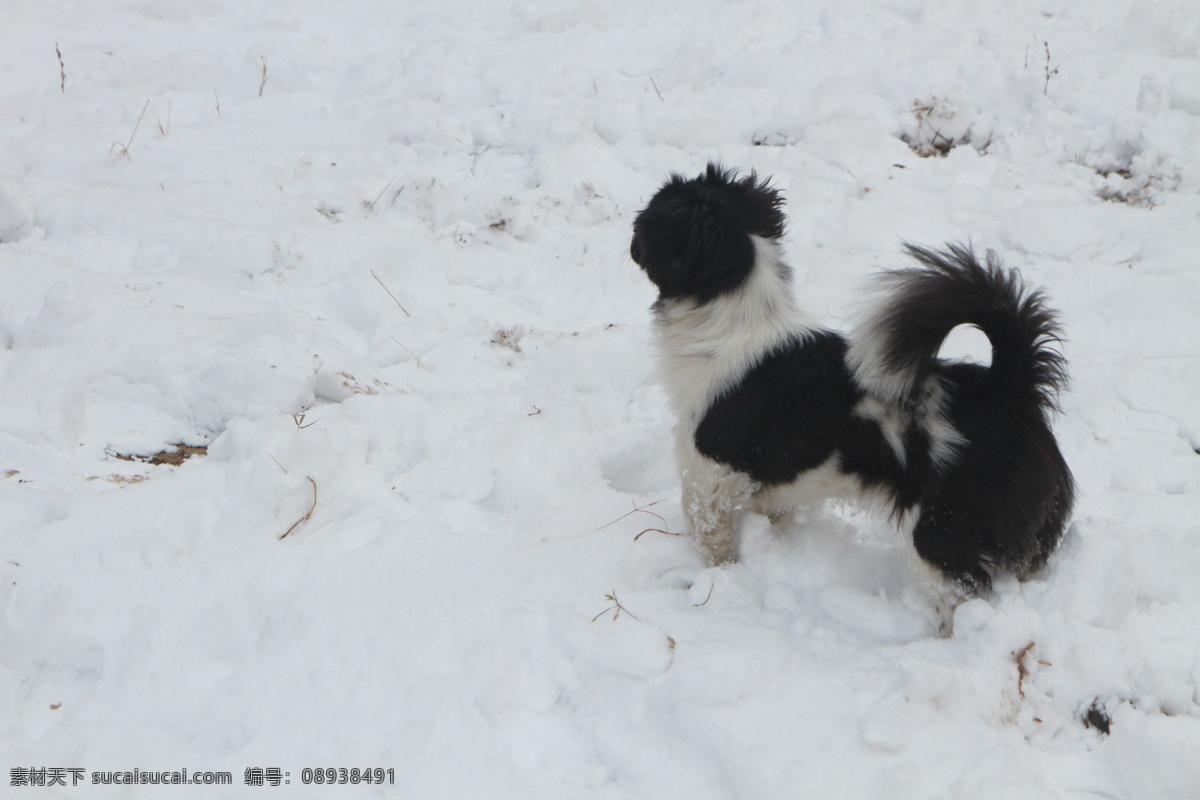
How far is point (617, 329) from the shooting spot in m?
3.86

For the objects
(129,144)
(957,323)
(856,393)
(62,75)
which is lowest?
(129,144)

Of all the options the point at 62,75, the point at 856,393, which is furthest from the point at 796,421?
the point at 62,75

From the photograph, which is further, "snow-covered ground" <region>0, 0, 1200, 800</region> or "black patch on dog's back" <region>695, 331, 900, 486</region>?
"black patch on dog's back" <region>695, 331, 900, 486</region>

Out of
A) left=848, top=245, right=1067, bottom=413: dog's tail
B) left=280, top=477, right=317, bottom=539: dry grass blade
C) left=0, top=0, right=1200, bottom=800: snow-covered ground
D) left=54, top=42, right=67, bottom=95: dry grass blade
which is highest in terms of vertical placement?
left=848, top=245, right=1067, bottom=413: dog's tail

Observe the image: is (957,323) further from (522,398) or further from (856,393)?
(522,398)

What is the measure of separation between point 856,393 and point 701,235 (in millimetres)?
642

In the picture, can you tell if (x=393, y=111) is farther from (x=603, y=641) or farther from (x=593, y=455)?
(x=603, y=641)

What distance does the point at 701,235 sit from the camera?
2377mm

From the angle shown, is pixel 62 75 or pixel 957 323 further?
pixel 62 75

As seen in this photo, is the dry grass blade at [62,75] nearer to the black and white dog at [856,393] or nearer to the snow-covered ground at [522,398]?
the snow-covered ground at [522,398]

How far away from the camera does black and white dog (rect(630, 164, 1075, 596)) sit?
2096 mm

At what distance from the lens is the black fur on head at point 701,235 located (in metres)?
2.38

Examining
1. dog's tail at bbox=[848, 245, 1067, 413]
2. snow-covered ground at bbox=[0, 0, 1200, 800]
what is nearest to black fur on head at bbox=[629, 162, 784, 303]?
Result: dog's tail at bbox=[848, 245, 1067, 413]

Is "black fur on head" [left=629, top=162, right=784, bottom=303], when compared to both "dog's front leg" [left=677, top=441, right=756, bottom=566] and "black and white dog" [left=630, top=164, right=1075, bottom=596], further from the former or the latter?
"dog's front leg" [left=677, top=441, right=756, bottom=566]
